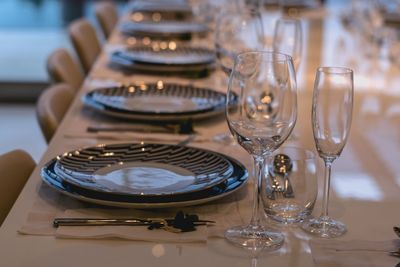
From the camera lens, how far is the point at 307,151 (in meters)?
1.35

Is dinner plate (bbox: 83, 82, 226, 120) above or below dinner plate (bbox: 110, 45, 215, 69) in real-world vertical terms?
above

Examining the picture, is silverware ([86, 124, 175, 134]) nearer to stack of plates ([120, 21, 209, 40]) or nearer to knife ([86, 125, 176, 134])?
knife ([86, 125, 176, 134])

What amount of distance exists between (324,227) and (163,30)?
1.98 metres

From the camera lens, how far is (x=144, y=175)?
1414 mm

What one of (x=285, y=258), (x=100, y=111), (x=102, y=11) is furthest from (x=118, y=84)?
(x=102, y=11)

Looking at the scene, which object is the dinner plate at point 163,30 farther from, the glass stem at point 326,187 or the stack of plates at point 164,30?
the glass stem at point 326,187

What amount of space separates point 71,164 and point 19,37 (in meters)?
4.90

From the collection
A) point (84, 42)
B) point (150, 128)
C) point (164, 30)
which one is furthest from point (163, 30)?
point (150, 128)

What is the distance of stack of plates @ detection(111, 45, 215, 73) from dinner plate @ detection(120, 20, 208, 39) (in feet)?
1.25

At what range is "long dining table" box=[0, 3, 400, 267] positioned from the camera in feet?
3.79

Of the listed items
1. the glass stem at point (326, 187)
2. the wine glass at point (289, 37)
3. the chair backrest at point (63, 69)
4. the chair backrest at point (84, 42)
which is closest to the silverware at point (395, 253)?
the glass stem at point (326, 187)

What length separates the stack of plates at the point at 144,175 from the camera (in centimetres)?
128

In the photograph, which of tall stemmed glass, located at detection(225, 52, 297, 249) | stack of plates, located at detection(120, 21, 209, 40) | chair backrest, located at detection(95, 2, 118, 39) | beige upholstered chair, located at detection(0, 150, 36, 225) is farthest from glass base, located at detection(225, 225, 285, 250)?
chair backrest, located at detection(95, 2, 118, 39)

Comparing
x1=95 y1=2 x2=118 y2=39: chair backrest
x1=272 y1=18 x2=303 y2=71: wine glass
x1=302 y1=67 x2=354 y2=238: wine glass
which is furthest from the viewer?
x1=95 y1=2 x2=118 y2=39: chair backrest
